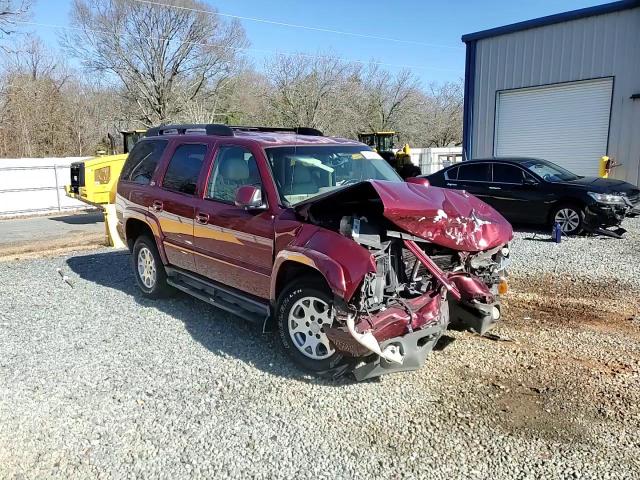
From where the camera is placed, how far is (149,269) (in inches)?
249

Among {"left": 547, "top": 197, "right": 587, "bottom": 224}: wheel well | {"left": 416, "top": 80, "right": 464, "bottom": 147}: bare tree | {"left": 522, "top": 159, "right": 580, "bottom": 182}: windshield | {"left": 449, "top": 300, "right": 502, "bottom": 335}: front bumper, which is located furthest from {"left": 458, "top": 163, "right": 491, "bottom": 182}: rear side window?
{"left": 416, "top": 80, "right": 464, "bottom": 147}: bare tree

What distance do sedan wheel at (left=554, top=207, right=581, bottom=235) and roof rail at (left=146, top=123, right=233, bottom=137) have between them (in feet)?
24.7

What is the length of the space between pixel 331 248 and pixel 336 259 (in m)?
0.12

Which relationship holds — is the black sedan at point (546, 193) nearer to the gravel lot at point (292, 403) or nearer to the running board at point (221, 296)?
the gravel lot at point (292, 403)

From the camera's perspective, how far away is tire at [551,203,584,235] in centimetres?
1009

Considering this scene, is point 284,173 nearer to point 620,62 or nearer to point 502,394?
point 502,394

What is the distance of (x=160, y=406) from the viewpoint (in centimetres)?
374

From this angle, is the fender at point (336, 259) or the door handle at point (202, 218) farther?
the door handle at point (202, 218)

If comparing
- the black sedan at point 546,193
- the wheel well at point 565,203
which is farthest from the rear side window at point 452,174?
the wheel well at point 565,203

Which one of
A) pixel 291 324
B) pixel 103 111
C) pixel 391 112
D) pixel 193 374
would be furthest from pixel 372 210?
pixel 391 112

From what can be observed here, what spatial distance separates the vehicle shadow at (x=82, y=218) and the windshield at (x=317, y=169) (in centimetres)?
1319

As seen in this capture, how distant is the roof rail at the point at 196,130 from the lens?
5.33m

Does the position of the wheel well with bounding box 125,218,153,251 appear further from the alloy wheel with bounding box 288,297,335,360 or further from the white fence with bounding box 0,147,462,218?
the white fence with bounding box 0,147,462,218

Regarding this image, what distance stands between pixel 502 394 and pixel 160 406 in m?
2.55
